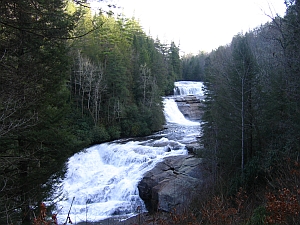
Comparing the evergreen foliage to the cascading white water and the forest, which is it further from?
the cascading white water

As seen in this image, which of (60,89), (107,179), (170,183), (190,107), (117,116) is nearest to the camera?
(60,89)

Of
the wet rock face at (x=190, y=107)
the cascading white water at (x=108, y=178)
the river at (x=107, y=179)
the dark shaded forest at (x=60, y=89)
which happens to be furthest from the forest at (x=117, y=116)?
the wet rock face at (x=190, y=107)

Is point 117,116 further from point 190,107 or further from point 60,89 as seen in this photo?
point 60,89

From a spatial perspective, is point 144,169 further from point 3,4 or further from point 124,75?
point 124,75

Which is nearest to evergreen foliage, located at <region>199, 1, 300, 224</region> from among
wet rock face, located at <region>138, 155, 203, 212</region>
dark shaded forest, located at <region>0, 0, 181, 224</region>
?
wet rock face, located at <region>138, 155, 203, 212</region>

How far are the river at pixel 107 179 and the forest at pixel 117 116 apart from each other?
125 inches

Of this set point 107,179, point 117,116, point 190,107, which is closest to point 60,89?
point 107,179

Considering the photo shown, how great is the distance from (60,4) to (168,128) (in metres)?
24.0

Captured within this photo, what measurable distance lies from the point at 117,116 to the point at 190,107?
44.7 feet

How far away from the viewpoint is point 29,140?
6898 millimetres

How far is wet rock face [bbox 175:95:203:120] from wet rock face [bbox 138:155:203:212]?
19915 mm

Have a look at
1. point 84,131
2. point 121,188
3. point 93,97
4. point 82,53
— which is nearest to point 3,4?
point 121,188

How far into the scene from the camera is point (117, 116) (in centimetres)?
2619

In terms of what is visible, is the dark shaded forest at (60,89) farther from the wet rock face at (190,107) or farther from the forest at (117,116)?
the wet rock face at (190,107)
